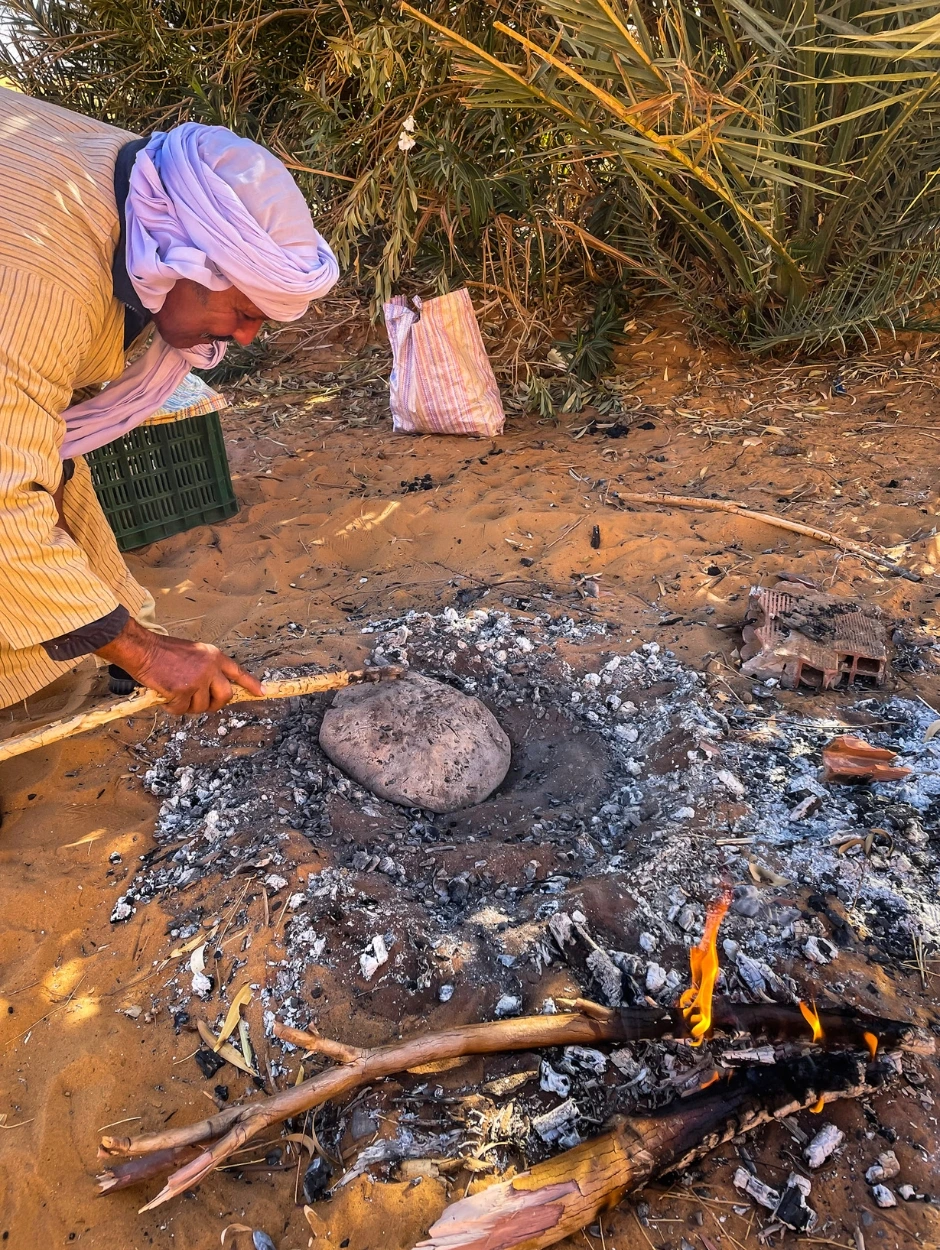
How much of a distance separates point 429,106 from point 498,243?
76 centimetres

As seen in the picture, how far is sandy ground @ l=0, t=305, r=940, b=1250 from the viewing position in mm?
1500

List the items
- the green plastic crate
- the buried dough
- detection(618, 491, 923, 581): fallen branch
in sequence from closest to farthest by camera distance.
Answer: the buried dough → detection(618, 491, 923, 581): fallen branch → the green plastic crate

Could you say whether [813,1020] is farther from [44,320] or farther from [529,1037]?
[44,320]

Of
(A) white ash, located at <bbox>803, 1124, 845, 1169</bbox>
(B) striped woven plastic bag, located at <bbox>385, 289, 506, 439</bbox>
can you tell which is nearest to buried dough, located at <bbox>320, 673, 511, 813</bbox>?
(A) white ash, located at <bbox>803, 1124, 845, 1169</bbox>

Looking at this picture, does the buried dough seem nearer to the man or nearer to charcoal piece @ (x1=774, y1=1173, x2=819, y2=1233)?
the man

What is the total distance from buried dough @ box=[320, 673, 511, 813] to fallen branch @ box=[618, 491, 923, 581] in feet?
5.40

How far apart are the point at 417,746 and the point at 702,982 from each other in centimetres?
104

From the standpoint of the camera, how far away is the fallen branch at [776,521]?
10.6ft

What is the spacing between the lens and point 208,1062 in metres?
1.71

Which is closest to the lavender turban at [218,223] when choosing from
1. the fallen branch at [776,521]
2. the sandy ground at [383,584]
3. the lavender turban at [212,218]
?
the lavender turban at [212,218]

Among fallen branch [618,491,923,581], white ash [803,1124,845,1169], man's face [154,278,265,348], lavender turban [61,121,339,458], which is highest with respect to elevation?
lavender turban [61,121,339,458]

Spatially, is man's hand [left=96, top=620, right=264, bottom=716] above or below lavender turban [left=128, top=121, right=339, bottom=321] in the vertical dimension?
below

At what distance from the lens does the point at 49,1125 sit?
160 centimetres

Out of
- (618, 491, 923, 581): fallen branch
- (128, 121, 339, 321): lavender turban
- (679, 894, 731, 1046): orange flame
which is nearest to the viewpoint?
(679, 894, 731, 1046): orange flame
